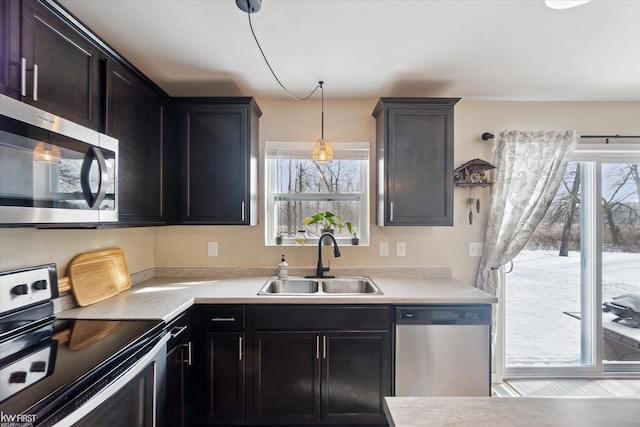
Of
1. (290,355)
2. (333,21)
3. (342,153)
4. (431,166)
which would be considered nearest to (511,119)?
(431,166)

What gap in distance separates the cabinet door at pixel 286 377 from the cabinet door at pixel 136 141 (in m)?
1.09

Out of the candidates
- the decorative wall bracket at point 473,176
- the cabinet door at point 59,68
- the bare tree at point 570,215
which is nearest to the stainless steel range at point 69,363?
the cabinet door at point 59,68

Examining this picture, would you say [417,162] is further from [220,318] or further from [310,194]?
[220,318]

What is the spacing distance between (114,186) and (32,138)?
0.47 metres

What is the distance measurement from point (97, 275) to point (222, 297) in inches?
30.0

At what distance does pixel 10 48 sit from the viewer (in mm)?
A: 1027

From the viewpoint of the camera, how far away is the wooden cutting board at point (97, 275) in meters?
1.64

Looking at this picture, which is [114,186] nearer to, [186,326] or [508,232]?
[186,326]

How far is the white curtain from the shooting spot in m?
2.38

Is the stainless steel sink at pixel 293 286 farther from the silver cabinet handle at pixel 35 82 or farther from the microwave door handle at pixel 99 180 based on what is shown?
the silver cabinet handle at pixel 35 82

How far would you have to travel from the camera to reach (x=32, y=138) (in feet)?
3.36

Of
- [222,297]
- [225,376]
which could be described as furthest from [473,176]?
[225,376]

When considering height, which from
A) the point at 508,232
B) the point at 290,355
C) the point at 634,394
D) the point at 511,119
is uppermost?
the point at 511,119

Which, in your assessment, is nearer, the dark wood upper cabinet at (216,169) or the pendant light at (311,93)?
the pendant light at (311,93)
